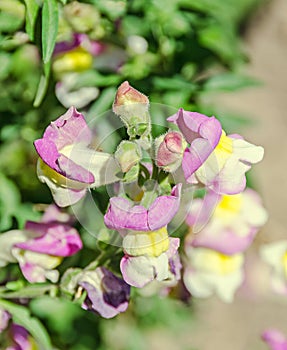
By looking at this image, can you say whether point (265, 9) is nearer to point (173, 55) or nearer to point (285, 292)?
point (173, 55)

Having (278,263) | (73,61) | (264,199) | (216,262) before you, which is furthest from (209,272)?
(264,199)

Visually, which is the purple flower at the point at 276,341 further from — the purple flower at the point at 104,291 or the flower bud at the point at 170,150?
the flower bud at the point at 170,150

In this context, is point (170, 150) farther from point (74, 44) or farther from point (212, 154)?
point (74, 44)

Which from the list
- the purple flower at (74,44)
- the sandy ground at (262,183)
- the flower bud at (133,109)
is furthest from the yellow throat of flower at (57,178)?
the sandy ground at (262,183)

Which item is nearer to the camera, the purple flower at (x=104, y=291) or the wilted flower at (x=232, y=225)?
the purple flower at (x=104, y=291)

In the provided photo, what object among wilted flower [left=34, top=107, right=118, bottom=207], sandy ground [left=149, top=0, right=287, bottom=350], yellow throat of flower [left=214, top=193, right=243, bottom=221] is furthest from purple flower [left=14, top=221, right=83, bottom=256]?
sandy ground [left=149, top=0, right=287, bottom=350]

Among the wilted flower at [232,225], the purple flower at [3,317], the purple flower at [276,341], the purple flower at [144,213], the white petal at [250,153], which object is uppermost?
the white petal at [250,153]
